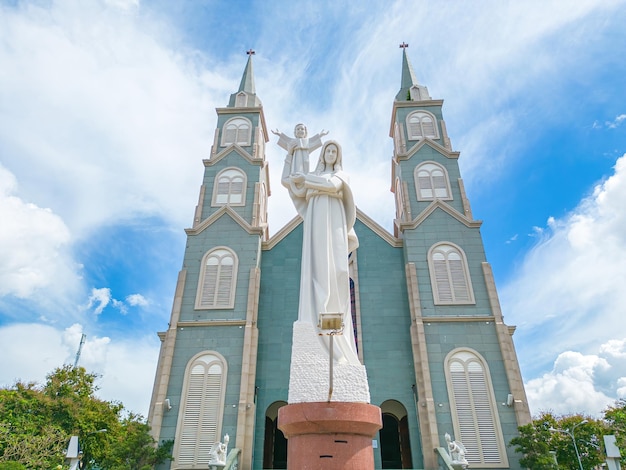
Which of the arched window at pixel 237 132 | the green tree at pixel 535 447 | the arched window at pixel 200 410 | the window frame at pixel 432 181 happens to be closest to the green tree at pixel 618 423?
the green tree at pixel 535 447

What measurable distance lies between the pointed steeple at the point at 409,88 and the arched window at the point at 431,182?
18.7 feet

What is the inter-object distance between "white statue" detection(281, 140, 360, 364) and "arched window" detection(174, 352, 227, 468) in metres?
12.6

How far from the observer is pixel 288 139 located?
9.50 metres

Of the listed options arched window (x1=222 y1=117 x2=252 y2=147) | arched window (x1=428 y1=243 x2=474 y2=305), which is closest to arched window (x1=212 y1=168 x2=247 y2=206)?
arched window (x1=222 y1=117 x2=252 y2=147)

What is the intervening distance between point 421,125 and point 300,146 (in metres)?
19.1

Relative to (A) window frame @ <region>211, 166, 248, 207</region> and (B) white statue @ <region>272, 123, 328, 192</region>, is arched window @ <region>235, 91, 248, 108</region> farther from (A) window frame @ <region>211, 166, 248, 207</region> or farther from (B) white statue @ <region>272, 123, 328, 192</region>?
(B) white statue @ <region>272, 123, 328, 192</region>

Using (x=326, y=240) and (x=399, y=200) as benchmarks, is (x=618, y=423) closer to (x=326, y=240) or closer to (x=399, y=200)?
(x=399, y=200)

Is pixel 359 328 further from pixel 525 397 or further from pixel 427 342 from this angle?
pixel 525 397

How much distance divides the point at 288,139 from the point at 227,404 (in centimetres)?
1260

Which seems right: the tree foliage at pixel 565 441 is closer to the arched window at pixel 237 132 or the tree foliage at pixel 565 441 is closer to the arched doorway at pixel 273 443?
the arched doorway at pixel 273 443

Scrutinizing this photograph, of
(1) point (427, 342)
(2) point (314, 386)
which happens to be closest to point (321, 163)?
(2) point (314, 386)

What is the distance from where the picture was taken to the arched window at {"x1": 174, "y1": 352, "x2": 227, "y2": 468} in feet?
57.3

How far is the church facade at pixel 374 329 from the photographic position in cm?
1781

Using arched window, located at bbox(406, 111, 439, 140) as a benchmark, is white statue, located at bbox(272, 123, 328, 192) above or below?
below
